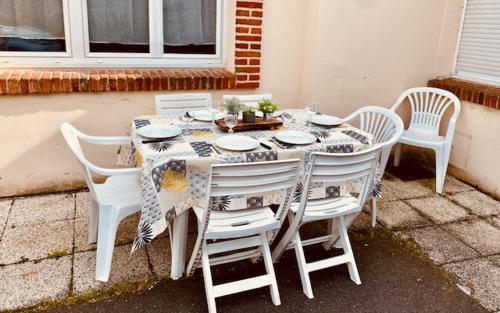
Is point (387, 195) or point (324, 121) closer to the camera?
point (324, 121)

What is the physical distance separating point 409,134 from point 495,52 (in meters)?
1.04

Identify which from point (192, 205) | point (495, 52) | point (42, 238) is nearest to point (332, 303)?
point (192, 205)

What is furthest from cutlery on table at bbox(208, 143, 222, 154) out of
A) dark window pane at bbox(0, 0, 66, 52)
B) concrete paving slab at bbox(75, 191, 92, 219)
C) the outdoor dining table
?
dark window pane at bbox(0, 0, 66, 52)

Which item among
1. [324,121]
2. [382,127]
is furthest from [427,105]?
[324,121]

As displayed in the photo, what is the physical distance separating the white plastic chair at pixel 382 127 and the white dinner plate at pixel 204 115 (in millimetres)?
972

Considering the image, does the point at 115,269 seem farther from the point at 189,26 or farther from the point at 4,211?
the point at 189,26

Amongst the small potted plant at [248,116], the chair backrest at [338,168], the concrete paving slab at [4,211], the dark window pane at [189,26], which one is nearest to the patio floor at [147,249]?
the concrete paving slab at [4,211]

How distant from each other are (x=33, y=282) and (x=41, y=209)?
0.98m

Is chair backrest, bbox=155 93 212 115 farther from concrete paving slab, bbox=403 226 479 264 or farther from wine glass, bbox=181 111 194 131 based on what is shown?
concrete paving slab, bbox=403 226 479 264

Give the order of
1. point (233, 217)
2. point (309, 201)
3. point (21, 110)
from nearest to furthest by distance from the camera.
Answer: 1. point (233, 217)
2. point (309, 201)
3. point (21, 110)

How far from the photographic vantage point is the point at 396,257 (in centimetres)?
290

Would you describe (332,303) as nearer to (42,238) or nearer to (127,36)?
(42,238)

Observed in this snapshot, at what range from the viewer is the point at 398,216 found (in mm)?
3453

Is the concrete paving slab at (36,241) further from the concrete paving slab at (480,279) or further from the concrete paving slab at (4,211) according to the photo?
the concrete paving slab at (480,279)
